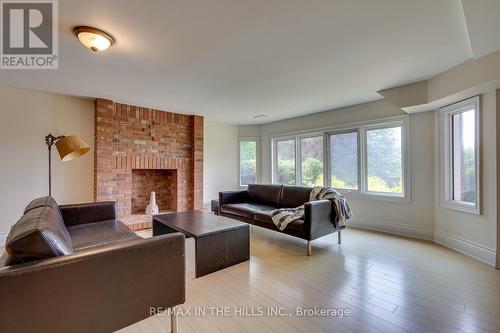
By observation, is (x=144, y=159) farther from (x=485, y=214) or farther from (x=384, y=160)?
(x=485, y=214)

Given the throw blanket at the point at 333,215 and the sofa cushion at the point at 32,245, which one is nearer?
the sofa cushion at the point at 32,245

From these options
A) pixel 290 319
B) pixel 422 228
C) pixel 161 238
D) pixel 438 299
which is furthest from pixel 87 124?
pixel 422 228

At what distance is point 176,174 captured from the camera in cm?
512

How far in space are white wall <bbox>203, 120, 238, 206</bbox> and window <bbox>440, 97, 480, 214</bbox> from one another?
417 centimetres

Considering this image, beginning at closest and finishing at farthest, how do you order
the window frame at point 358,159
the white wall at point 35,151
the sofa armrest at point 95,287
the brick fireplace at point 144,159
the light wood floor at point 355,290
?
the sofa armrest at point 95,287 < the light wood floor at point 355,290 < the white wall at point 35,151 < the brick fireplace at point 144,159 < the window frame at point 358,159

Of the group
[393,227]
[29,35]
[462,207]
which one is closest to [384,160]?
[393,227]

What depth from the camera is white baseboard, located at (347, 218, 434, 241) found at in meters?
3.60

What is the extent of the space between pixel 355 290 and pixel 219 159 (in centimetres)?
428

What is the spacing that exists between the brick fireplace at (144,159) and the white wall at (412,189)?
307cm

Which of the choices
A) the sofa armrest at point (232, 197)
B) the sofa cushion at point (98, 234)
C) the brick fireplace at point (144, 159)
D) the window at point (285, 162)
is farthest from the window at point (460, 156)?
the brick fireplace at point (144, 159)

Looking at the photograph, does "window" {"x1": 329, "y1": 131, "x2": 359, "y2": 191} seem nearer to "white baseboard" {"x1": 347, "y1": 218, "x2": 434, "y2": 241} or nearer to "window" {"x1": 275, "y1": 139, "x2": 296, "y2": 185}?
"white baseboard" {"x1": 347, "y1": 218, "x2": 434, "y2": 241}

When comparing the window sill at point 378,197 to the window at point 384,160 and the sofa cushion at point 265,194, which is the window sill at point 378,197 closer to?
the window at point 384,160

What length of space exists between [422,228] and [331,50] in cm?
307

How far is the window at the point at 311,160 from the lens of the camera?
4.98m
